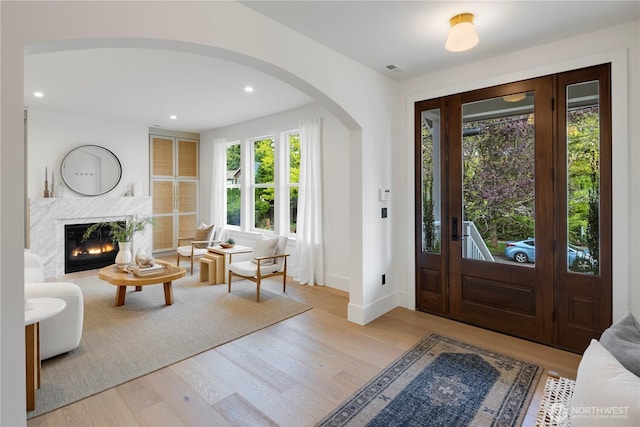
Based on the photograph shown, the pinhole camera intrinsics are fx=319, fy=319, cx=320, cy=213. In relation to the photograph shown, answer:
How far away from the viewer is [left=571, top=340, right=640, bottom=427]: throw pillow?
3.07 feet

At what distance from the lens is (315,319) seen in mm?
3492

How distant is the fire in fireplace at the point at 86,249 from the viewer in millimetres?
5535

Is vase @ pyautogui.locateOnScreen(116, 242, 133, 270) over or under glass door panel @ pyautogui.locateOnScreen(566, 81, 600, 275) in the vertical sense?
under

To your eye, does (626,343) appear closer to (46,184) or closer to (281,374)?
(281,374)

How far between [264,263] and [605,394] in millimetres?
3681

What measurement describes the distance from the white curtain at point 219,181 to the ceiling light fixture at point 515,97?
5166mm

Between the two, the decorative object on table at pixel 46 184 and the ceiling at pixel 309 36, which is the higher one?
the ceiling at pixel 309 36

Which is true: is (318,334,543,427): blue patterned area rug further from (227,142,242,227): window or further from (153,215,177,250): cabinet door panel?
(153,215,177,250): cabinet door panel

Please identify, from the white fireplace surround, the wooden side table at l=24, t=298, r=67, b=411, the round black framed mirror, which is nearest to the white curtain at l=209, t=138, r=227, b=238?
the white fireplace surround

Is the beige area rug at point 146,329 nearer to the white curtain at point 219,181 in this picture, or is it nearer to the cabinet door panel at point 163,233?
the cabinet door panel at point 163,233

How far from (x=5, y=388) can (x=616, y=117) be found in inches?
164

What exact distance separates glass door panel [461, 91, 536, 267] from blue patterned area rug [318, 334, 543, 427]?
3.40 feet

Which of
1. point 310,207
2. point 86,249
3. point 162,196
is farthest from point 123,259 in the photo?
point 162,196

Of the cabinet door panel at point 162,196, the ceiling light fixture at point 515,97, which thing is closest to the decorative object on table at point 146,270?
the cabinet door panel at point 162,196
